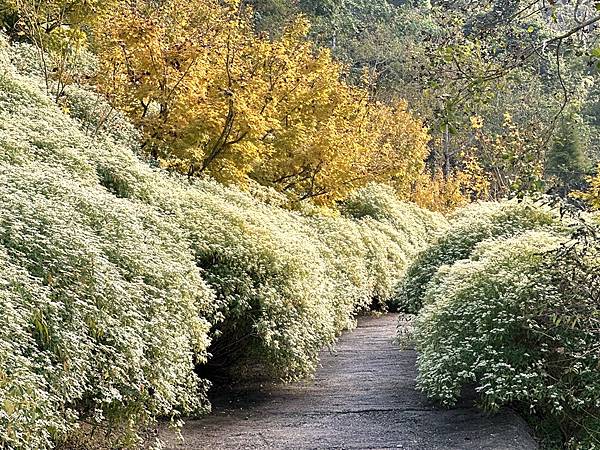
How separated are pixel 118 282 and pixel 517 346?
3.56 m

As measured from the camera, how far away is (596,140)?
31.4 meters

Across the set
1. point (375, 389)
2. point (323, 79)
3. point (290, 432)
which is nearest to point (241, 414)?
point (290, 432)

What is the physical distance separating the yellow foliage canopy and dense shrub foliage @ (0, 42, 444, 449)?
613mm

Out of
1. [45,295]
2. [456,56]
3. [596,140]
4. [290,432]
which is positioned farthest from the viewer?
[596,140]

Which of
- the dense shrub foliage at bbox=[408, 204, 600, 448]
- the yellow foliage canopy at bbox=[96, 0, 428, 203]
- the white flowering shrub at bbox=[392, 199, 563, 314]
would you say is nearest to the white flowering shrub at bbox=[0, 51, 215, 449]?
the dense shrub foliage at bbox=[408, 204, 600, 448]

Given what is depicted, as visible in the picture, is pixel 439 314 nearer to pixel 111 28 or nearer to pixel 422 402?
pixel 422 402

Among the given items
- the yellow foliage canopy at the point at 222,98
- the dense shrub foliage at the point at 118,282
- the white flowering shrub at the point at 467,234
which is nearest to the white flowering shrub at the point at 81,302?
the dense shrub foliage at the point at 118,282

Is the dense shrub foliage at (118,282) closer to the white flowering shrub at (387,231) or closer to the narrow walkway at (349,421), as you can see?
the narrow walkway at (349,421)

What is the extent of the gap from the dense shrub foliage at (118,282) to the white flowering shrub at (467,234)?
1.61 metres

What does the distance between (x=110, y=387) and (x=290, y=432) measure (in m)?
2.77

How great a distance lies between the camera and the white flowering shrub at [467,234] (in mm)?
10297

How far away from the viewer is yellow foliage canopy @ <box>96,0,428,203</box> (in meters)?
9.80

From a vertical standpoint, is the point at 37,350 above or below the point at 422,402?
above

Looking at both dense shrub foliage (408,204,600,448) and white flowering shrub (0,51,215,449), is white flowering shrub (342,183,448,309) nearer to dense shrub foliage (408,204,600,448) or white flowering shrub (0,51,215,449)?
dense shrub foliage (408,204,600,448)
